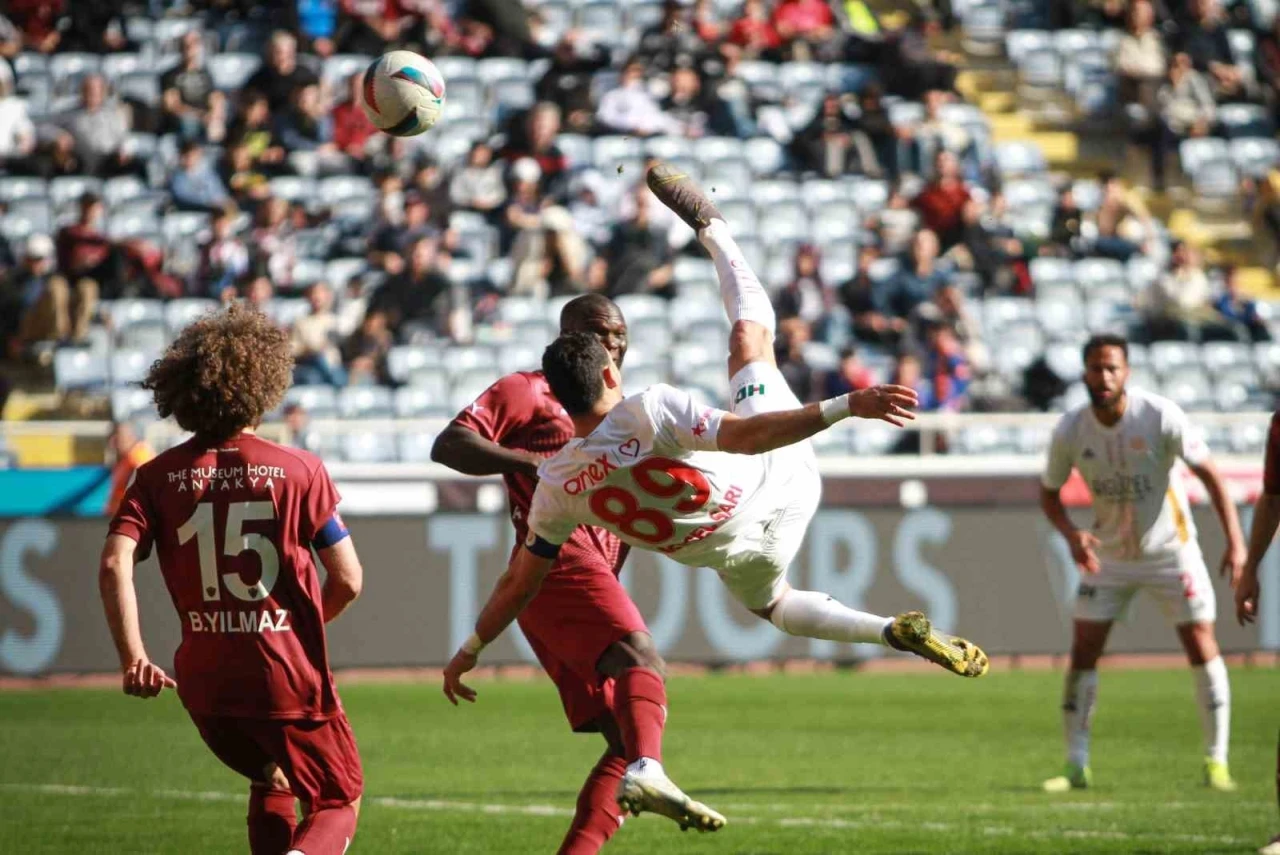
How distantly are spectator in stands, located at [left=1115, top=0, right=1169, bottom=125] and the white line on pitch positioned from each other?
60.2ft

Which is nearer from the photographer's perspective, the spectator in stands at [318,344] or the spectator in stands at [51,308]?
the spectator in stands at [318,344]

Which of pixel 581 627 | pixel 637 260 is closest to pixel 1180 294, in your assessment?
pixel 637 260

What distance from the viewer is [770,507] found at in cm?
745

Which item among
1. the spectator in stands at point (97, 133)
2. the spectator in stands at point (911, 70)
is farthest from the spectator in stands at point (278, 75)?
the spectator in stands at point (911, 70)

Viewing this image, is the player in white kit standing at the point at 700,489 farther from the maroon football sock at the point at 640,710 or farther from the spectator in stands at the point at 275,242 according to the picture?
the spectator in stands at the point at 275,242

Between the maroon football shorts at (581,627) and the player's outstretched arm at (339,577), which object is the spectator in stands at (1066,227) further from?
the player's outstretched arm at (339,577)

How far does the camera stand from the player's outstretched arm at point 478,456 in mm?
7551

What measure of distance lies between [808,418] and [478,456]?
5.73ft

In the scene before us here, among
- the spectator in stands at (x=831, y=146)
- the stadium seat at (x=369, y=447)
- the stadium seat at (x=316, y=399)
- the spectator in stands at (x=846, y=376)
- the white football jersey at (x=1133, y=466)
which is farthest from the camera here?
the spectator in stands at (x=831, y=146)

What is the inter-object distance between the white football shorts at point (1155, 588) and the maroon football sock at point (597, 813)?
5.35 m

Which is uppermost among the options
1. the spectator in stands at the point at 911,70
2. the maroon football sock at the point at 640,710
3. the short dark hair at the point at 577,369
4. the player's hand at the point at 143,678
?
the spectator in stands at the point at 911,70

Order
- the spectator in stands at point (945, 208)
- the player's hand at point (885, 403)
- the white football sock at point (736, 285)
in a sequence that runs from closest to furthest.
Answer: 1. the player's hand at point (885, 403)
2. the white football sock at point (736, 285)
3. the spectator in stands at point (945, 208)

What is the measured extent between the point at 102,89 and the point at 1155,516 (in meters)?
14.3

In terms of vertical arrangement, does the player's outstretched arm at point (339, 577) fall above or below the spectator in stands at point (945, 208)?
below
